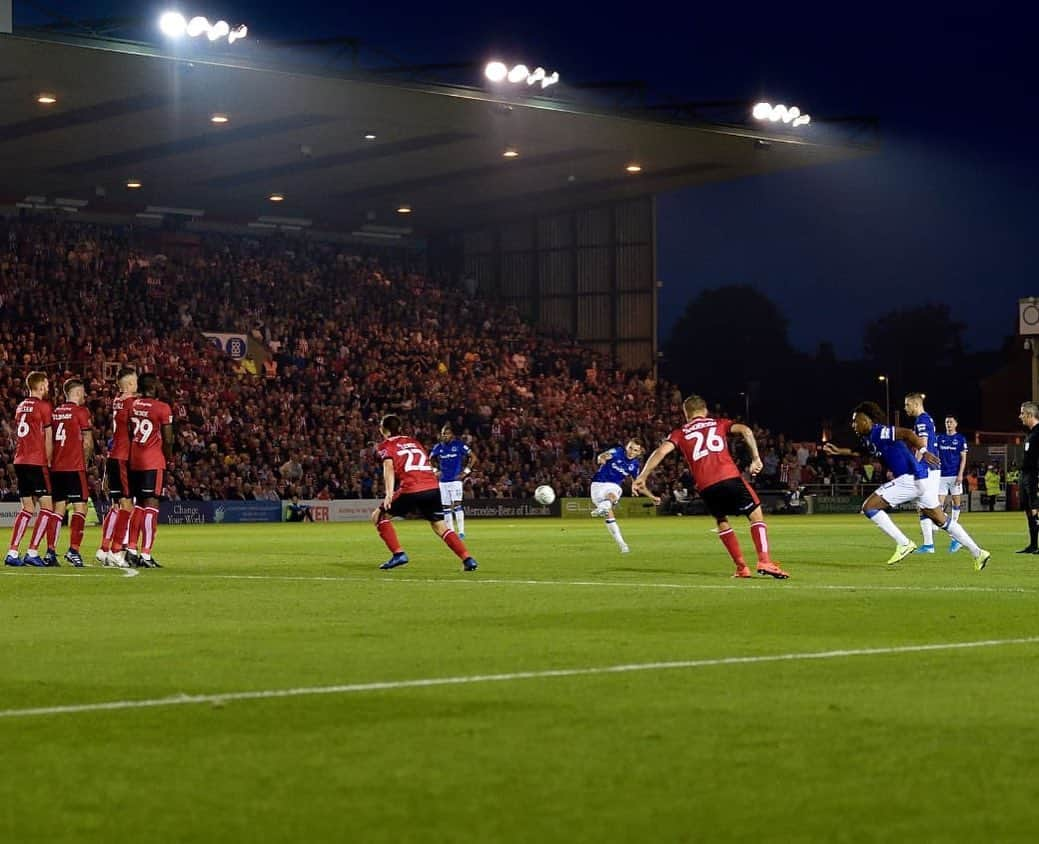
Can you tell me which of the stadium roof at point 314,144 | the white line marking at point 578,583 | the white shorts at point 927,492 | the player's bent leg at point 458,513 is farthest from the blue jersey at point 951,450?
the stadium roof at point 314,144

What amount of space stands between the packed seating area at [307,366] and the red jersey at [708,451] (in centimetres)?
3105

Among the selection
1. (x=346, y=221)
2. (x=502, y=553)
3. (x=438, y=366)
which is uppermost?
(x=346, y=221)

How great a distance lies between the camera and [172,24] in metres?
44.8

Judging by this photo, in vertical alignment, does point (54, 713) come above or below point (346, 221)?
below

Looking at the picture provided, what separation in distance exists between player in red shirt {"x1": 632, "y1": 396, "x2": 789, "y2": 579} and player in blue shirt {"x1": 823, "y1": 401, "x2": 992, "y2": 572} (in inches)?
141

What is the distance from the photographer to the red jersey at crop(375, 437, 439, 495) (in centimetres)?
2156

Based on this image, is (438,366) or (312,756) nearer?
(312,756)

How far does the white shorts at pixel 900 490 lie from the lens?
24.4 metres

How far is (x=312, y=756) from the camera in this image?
732cm

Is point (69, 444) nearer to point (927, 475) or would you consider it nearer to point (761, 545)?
point (761, 545)

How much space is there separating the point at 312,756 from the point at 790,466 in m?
58.2

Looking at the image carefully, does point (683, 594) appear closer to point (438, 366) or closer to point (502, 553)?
point (502, 553)

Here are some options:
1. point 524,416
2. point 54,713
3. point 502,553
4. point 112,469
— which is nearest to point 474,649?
point 54,713

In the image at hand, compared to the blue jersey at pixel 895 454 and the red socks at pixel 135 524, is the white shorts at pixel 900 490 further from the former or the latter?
the red socks at pixel 135 524
